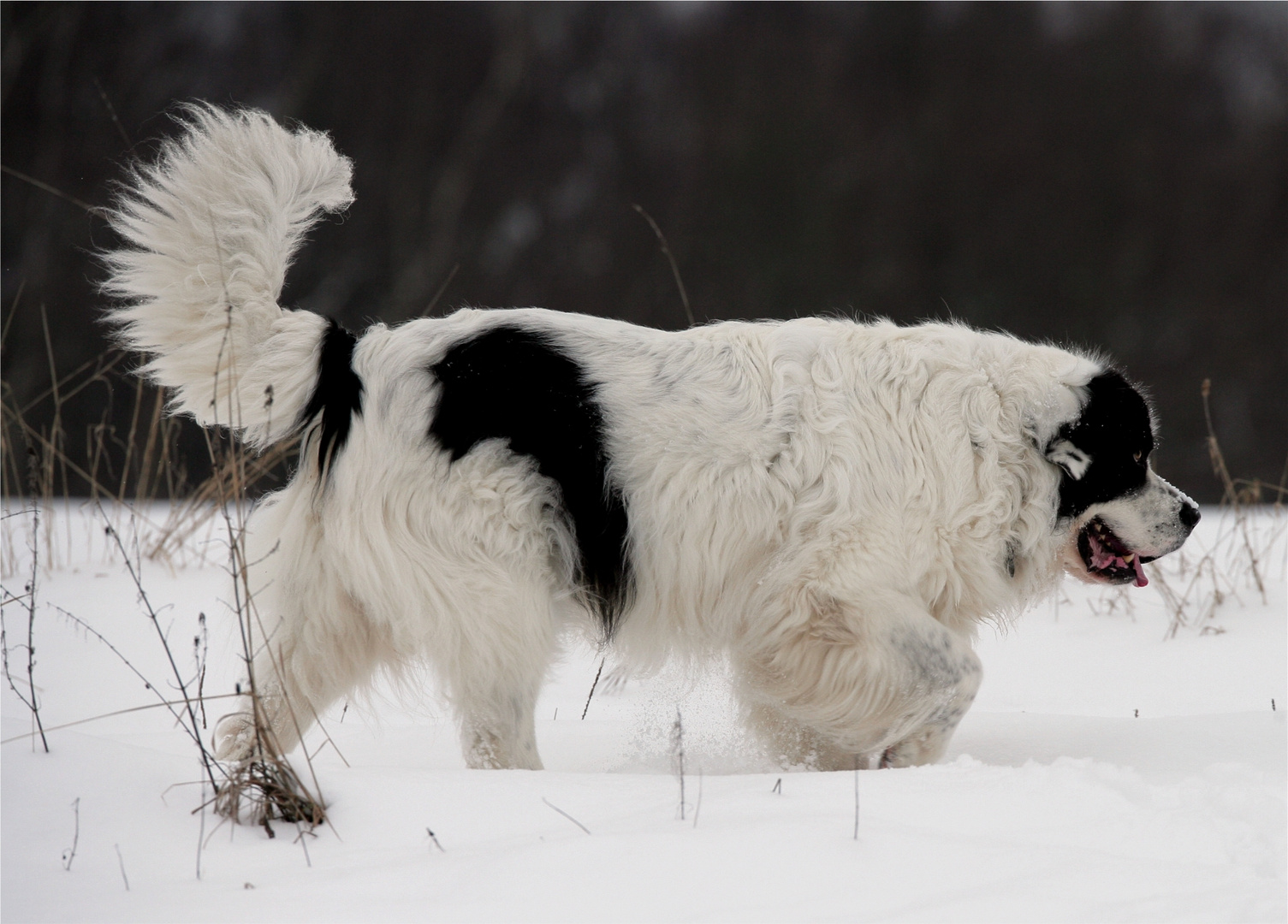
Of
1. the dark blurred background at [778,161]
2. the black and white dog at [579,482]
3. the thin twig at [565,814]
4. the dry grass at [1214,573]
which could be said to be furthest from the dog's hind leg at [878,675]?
the dark blurred background at [778,161]

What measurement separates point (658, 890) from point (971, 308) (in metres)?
16.5

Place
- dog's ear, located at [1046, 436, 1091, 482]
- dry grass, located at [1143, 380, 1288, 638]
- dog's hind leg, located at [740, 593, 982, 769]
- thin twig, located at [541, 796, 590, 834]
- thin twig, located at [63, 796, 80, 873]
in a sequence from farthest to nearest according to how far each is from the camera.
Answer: dry grass, located at [1143, 380, 1288, 638], dog's ear, located at [1046, 436, 1091, 482], dog's hind leg, located at [740, 593, 982, 769], thin twig, located at [541, 796, 590, 834], thin twig, located at [63, 796, 80, 873]

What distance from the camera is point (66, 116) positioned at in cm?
1461

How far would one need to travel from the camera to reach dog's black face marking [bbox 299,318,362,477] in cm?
301

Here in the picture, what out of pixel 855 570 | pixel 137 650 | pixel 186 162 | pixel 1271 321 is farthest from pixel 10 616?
pixel 1271 321

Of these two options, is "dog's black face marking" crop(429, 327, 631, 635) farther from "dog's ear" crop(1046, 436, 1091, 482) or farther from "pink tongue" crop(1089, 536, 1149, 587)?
"pink tongue" crop(1089, 536, 1149, 587)

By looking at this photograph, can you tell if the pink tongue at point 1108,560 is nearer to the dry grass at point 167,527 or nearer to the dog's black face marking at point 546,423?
the dog's black face marking at point 546,423

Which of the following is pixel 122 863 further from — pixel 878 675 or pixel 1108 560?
pixel 1108 560

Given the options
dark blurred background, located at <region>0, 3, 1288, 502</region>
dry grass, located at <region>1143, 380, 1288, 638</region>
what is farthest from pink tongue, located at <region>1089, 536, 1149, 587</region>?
dark blurred background, located at <region>0, 3, 1288, 502</region>

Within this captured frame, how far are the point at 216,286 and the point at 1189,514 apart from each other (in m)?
3.01

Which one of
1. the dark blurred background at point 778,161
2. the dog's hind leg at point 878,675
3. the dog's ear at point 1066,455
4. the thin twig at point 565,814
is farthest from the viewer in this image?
the dark blurred background at point 778,161

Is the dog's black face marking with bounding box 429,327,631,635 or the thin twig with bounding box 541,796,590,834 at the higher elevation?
the dog's black face marking with bounding box 429,327,631,635

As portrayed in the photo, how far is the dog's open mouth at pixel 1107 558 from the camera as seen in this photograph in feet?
12.0

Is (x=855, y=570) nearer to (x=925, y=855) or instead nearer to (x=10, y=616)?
(x=925, y=855)
